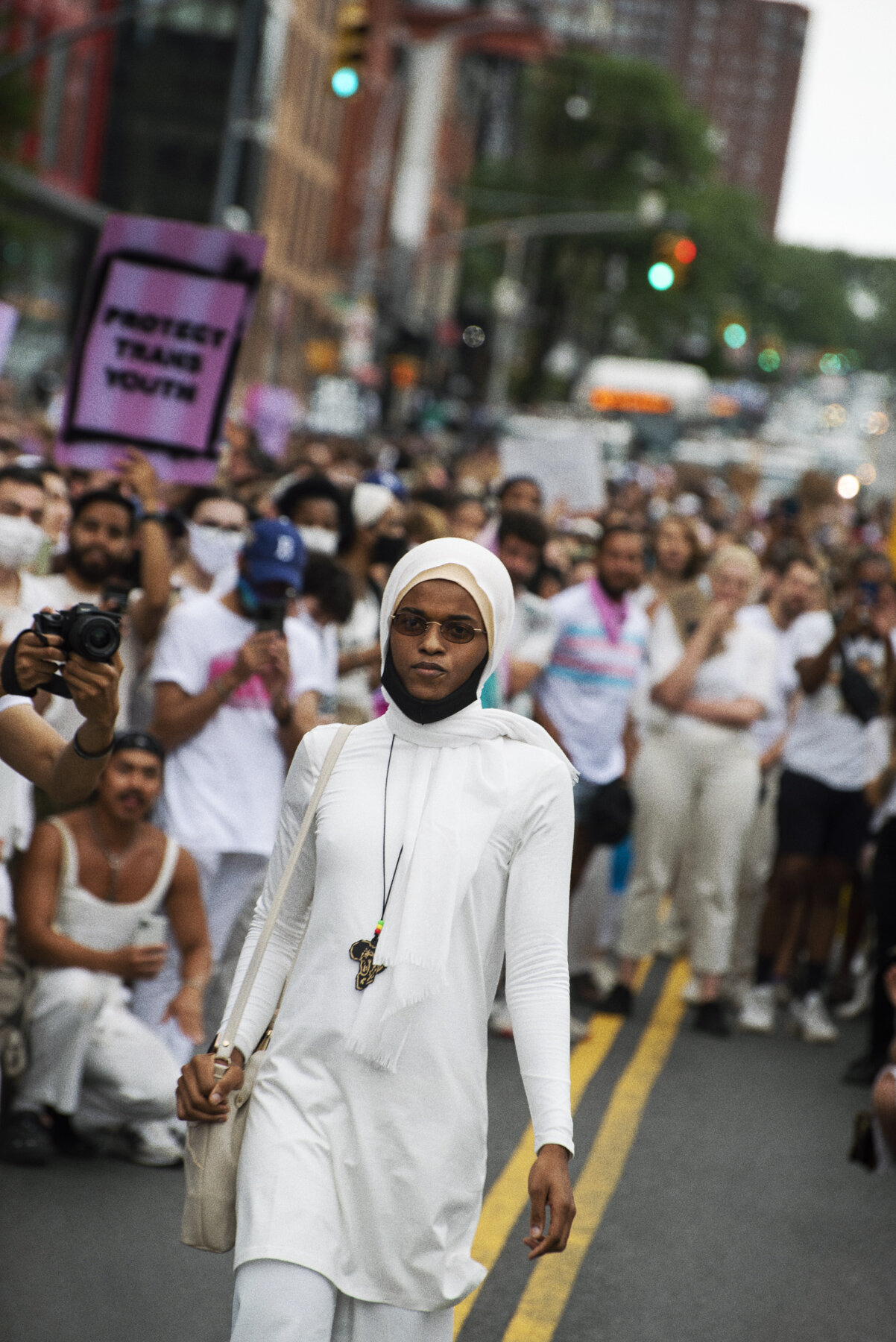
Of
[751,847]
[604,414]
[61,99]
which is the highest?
[61,99]

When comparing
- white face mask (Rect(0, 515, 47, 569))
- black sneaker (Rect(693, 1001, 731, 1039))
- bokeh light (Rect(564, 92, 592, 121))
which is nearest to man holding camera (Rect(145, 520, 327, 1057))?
white face mask (Rect(0, 515, 47, 569))

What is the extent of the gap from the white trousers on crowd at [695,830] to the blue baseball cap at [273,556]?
292 cm

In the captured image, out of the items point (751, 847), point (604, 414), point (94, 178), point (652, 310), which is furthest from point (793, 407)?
point (751, 847)

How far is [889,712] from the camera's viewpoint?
8672 millimetres

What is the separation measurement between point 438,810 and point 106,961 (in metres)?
2.90

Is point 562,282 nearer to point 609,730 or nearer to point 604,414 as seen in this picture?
point 604,414

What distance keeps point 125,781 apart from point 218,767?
0.50m

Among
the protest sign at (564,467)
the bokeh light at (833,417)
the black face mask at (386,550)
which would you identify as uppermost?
the bokeh light at (833,417)

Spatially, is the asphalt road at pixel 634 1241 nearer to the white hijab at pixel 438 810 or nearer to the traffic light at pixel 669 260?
the white hijab at pixel 438 810

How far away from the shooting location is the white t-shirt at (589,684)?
28.4 ft

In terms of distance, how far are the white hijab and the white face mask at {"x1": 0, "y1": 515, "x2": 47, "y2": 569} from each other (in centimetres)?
246

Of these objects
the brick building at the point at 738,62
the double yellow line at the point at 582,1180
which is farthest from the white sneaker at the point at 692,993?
the brick building at the point at 738,62

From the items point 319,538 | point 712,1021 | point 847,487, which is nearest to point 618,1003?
point 712,1021

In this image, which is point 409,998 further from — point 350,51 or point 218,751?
point 350,51
